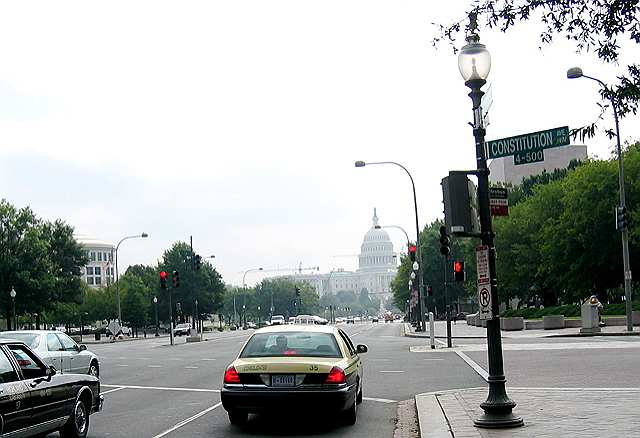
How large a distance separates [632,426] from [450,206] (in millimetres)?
3503

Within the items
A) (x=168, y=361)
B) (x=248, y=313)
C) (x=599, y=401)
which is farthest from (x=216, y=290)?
(x=599, y=401)

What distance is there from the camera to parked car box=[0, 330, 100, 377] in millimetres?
18312

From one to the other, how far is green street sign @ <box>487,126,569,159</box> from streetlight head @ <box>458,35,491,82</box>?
2.97 feet

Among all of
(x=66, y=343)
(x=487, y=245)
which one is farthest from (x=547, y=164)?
(x=487, y=245)

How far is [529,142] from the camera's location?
1141cm

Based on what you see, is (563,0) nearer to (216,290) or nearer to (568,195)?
(568,195)

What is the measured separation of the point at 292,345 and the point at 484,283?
3.27 m

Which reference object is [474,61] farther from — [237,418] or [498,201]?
[237,418]

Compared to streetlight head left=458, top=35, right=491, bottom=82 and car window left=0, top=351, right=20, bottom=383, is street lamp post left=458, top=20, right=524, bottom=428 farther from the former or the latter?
car window left=0, top=351, right=20, bottom=383

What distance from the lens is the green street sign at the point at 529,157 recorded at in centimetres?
1133

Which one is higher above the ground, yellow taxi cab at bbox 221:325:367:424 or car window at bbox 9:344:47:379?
car window at bbox 9:344:47:379

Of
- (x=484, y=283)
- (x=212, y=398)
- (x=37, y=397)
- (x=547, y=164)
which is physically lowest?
(x=212, y=398)

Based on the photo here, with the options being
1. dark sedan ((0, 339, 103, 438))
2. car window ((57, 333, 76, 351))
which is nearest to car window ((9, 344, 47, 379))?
dark sedan ((0, 339, 103, 438))

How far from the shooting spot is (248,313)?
602 feet
